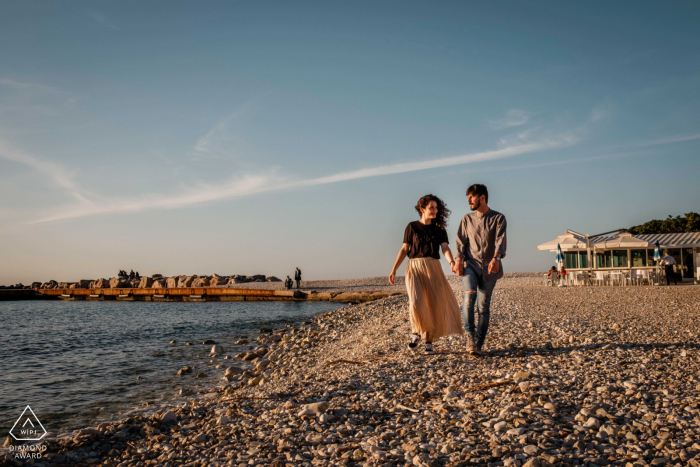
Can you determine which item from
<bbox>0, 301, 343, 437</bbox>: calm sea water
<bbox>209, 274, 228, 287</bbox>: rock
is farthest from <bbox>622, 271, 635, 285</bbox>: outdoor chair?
<bbox>209, 274, 228, 287</bbox>: rock

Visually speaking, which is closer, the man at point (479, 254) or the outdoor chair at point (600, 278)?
the man at point (479, 254)

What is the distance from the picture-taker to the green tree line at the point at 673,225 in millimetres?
44453

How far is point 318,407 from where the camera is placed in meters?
4.20

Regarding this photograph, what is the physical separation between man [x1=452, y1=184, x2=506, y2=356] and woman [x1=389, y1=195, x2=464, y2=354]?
9.5 inches

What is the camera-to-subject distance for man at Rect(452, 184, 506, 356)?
5500 millimetres

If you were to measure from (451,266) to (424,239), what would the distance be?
1.66ft

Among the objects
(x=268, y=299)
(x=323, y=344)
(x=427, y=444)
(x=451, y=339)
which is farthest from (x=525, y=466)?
(x=268, y=299)

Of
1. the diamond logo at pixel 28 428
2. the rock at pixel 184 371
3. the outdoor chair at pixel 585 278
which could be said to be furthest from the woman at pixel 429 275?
the outdoor chair at pixel 585 278

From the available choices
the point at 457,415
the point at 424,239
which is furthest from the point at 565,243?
the point at 457,415

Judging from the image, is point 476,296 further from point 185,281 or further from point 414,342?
point 185,281

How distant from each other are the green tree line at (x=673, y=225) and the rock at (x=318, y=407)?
53.2 meters

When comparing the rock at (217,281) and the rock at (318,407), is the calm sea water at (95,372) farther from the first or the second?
the rock at (217,281)

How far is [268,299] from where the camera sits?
38062 millimetres

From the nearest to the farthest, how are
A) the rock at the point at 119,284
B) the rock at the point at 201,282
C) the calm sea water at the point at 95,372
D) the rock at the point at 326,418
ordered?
1. the rock at the point at 326,418
2. the calm sea water at the point at 95,372
3. the rock at the point at 201,282
4. the rock at the point at 119,284
